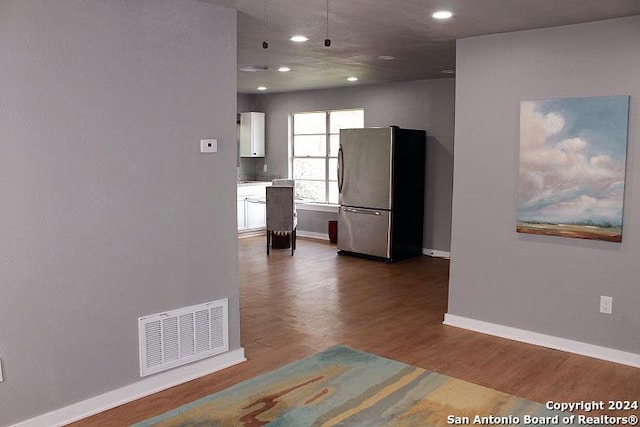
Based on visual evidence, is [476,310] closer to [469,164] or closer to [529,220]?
[529,220]

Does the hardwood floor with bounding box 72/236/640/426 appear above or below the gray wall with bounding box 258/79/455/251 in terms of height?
below

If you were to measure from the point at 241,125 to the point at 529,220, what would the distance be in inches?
249

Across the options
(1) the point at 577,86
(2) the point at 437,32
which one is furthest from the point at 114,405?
(1) the point at 577,86

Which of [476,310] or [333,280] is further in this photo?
[333,280]

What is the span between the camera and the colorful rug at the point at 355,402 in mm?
3021

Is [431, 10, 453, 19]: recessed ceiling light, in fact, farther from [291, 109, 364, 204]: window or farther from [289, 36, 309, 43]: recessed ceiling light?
[291, 109, 364, 204]: window

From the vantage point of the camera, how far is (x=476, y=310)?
4609mm

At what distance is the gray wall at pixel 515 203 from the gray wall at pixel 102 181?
2007 mm

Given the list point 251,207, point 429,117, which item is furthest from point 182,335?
point 251,207

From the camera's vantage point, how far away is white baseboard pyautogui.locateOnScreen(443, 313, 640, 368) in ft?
12.8

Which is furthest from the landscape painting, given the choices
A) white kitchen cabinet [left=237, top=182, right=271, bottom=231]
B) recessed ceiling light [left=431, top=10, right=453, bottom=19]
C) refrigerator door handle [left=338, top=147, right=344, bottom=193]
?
white kitchen cabinet [left=237, top=182, right=271, bottom=231]

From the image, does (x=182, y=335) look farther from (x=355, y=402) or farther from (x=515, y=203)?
(x=515, y=203)

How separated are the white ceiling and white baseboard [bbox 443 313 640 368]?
2.30 m

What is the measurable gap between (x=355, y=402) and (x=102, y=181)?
1.90 metres
